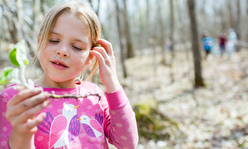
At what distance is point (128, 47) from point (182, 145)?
12063 mm

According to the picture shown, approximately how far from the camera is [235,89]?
638cm

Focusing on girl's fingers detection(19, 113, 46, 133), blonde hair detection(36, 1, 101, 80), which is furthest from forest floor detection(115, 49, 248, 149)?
girl's fingers detection(19, 113, 46, 133)

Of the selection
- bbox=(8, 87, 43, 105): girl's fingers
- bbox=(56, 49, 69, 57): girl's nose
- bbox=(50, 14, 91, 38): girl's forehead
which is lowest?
bbox=(8, 87, 43, 105): girl's fingers

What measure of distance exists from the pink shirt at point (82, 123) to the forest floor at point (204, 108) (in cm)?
236

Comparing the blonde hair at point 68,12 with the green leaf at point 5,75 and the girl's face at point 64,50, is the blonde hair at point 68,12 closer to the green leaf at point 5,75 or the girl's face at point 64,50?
the girl's face at point 64,50

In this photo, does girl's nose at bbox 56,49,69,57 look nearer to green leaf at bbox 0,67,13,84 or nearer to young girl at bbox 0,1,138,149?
young girl at bbox 0,1,138,149

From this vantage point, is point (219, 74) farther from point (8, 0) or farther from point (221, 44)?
point (8, 0)

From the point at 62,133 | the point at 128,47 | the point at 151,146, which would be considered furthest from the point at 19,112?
the point at 128,47

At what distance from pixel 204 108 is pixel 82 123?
189 inches

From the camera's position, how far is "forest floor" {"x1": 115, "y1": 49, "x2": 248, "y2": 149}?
3.43 m

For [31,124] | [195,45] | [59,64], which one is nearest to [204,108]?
[195,45]

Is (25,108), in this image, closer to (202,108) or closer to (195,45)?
(202,108)

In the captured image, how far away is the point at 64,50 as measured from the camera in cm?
91

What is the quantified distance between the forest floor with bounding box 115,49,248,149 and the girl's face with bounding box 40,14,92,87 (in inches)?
107
